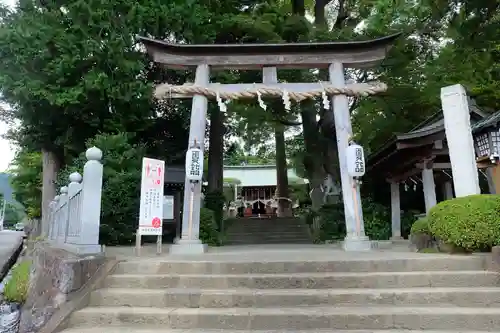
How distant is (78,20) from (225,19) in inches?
196

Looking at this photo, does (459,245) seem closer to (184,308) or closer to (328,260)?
(328,260)

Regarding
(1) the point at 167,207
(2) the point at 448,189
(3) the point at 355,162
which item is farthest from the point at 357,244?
(2) the point at 448,189

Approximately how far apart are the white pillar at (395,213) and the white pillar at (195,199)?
24.8 ft

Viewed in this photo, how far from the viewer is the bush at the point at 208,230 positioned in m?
12.7

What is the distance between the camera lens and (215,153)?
17.0 meters

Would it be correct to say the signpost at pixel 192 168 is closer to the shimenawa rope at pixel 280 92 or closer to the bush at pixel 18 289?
the shimenawa rope at pixel 280 92

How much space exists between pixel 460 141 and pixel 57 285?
7069 mm

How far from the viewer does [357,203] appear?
28.7 feet

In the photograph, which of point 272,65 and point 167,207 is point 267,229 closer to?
point 167,207

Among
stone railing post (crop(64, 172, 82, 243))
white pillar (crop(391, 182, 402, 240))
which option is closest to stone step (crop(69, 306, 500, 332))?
stone railing post (crop(64, 172, 82, 243))

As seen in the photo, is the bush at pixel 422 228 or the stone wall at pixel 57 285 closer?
the stone wall at pixel 57 285

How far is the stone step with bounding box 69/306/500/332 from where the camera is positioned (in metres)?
4.07

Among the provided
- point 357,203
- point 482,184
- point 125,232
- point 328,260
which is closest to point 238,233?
point 125,232

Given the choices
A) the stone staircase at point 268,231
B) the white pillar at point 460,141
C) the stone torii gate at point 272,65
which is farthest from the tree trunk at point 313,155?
the white pillar at point 460,141
